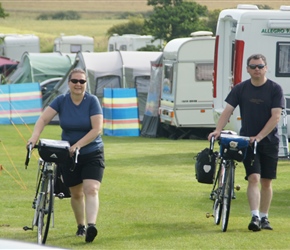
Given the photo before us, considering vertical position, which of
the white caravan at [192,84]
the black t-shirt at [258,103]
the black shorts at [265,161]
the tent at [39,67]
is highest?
the black t-shirt at [258,103]

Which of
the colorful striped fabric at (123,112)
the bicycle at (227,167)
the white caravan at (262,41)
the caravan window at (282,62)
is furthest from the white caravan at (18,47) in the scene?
the bicycle at (227,167)

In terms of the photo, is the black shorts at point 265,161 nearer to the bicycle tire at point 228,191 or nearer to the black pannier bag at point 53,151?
the bicycle tire at point 228,191

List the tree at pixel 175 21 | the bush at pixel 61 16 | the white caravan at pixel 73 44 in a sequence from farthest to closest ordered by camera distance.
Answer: the bush at pixel 61 16 → the white caravan at pixel 73 44 → the tree at pixel 175 21

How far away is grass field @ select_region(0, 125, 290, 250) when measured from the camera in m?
9.91

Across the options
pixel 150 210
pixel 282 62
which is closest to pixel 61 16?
pixel 282 62

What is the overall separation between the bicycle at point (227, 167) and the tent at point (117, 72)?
19.5 m

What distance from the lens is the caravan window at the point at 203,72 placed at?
969 inches

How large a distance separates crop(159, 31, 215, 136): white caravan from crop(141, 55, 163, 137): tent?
1.42 meters

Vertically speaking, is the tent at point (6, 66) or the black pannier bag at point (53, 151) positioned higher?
the black pannier bag at point (53, 151)

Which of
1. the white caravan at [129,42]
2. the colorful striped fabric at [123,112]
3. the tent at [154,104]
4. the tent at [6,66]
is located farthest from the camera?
the white caravan at [129,42]

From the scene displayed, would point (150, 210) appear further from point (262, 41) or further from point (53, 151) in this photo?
point (262, 41)

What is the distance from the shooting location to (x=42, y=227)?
30.9 feet

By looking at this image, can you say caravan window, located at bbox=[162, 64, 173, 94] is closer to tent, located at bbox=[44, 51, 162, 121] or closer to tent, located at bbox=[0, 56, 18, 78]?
tent, located at bbox=[44, 51, 162, 121]

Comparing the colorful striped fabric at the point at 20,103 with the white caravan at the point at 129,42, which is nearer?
the colorful striped fabric at the point at 20,103
